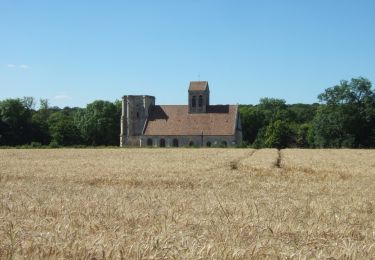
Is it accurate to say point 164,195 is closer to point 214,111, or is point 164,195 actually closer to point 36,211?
point 36,211

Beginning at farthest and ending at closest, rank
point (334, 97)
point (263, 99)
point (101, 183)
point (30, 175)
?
point (263, 99) < point (334, 97) < point (30, 175) < point (101, 183)

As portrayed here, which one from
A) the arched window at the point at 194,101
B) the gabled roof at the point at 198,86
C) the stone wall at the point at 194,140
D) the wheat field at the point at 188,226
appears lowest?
the wheat field at the point at 188,226

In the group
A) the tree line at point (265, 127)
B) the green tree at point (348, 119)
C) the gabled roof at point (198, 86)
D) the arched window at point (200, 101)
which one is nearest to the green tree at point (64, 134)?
the tree line at point (265, 127)

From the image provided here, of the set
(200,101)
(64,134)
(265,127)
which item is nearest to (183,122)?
(200,101)

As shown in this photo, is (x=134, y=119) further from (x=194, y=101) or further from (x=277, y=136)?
(x=277, y=136)

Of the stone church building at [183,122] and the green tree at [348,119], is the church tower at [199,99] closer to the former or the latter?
the stone church building at [183,122]

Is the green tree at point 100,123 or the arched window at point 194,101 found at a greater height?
the arched window at point 194,101

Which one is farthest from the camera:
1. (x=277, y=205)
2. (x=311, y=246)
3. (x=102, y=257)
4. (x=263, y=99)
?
(x=263, y=99)

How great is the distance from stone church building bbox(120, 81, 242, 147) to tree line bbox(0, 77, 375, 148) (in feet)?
24.6

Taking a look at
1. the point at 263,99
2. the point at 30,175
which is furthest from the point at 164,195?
the point at 263,99

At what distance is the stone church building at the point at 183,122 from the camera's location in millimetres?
102875

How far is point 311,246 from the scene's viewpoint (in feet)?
22.1

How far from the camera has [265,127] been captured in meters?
110

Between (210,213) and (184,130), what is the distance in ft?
308
